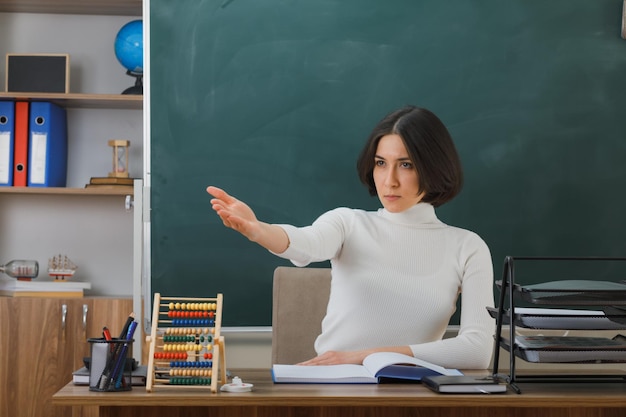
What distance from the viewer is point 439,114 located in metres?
3.21

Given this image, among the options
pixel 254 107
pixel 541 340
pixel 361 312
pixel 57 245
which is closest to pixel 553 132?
pixel 254 107

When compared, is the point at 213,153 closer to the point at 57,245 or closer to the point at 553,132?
the point at 57,245

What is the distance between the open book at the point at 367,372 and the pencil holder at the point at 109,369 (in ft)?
1.01

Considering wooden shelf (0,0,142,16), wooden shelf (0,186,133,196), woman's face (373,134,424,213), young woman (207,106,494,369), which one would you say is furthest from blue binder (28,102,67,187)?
woman's face (373,134,424,213)

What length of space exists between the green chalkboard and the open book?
136 centimetres

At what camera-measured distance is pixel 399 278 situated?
2.29 m

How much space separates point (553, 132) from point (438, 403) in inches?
76.8

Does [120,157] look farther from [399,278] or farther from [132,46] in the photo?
[399,278]

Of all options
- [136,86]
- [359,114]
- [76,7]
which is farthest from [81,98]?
[359,114]

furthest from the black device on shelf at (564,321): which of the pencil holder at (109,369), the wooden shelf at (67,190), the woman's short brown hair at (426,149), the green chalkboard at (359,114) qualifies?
the wooden shelf at (67,190)

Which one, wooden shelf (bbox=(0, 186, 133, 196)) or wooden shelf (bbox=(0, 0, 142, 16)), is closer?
wooden shelf (bbox=(0, 186, 133, 196))

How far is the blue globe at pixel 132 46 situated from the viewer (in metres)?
3.50

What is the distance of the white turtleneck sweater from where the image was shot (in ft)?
7.41

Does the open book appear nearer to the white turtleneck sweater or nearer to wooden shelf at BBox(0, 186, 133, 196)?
the white turtleneck sweater
